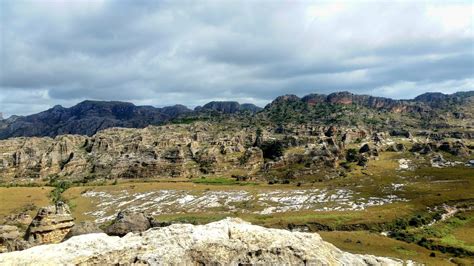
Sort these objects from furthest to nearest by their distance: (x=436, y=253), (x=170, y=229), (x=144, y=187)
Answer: (x=144, y=187), (x=436, y=253), (x=170, y=229)

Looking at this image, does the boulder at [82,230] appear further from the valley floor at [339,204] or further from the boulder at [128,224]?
the valley floor at [339,204]

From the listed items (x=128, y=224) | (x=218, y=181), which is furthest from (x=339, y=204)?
(x=128, y=224)

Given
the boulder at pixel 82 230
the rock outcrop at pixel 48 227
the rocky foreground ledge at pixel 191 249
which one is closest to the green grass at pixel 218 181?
the rock outcrop at pixel 48 227

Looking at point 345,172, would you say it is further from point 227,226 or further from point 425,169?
point 227,226

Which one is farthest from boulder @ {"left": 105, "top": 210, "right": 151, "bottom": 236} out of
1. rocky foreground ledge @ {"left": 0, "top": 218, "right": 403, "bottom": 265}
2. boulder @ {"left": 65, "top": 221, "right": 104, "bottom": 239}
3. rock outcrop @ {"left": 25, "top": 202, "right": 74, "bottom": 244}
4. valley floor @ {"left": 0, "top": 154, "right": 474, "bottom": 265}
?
valley floor @ {"left": 0, "top": 154, "right": 474, "bottom": 265}

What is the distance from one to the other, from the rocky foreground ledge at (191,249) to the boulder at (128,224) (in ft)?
76.1

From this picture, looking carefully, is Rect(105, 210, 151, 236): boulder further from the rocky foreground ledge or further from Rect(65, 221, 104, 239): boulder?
the rocky foreground ledge

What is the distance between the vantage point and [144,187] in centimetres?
16612

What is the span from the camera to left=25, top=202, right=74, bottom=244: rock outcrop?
53781mm

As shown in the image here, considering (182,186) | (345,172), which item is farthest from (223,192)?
(345,172)

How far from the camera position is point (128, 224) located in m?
49.1

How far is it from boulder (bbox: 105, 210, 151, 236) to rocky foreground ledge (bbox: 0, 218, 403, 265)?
76.1 feet

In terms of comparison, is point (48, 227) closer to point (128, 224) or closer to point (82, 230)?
point (128, 224)

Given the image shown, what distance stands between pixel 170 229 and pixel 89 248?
178 inches
